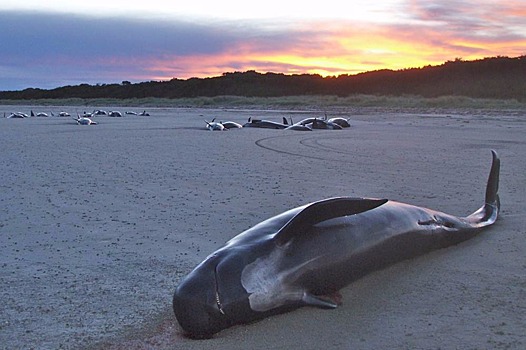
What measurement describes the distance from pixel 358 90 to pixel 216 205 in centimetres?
6215

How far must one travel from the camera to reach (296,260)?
3.50 m

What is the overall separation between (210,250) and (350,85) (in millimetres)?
67376

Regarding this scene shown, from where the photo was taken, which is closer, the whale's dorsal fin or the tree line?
the whale's dorsal fin

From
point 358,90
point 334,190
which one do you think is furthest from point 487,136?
point 358,90

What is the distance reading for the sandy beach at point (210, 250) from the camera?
10.4ft

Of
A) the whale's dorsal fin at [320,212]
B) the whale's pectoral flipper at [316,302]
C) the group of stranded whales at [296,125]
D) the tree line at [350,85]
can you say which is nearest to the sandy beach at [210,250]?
the whale's pectoral flipper at [316,302]

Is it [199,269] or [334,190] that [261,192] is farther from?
[199,269]

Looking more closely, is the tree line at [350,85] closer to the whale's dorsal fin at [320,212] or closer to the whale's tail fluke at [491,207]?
the whale's tail fluke at [491,207]

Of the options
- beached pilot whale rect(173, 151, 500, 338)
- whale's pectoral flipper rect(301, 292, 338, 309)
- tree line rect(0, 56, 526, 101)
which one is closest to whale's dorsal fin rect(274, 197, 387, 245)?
beached pilot whale rect(173, 151, 500, 338)

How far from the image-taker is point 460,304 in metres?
3.54

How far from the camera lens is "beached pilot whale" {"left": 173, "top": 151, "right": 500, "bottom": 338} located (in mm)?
3135

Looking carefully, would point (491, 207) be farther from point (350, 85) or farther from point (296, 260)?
point (350, 85)

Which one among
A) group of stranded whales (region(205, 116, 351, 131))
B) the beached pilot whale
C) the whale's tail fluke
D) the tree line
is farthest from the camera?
the tree line

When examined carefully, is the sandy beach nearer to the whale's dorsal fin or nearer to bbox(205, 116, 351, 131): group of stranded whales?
the whale's dorsal fin
